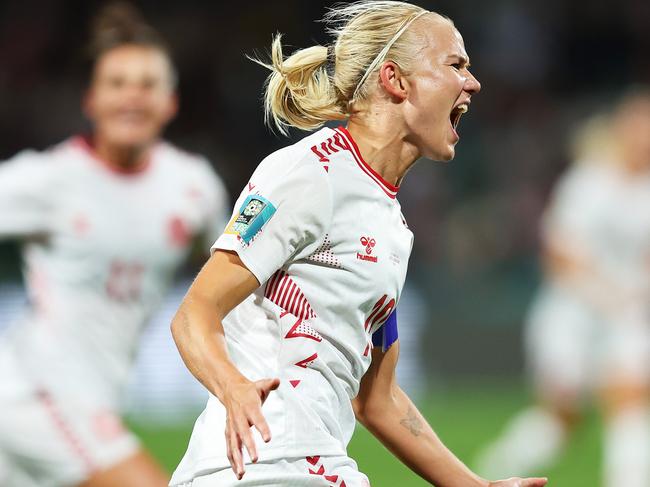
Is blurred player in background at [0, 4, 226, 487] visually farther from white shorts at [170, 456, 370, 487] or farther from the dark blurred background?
the dark blurred background

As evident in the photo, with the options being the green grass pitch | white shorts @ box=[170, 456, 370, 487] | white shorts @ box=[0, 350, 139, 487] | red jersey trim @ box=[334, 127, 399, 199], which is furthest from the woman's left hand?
the green grass pitch

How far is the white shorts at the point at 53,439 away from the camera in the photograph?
17.4ft

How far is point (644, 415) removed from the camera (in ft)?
29.2

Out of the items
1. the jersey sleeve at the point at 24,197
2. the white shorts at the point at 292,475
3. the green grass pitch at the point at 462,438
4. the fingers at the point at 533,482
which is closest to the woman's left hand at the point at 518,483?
the fingers at the point at 533,482

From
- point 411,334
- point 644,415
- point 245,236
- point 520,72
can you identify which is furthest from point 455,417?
point 245,236

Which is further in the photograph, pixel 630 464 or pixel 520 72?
pixel 520 72

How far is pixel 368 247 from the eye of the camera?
11.0 ft

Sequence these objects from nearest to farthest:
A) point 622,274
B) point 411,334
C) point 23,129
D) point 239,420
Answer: point 239,420 → point 622,274 → point 411,334 → point 23,129

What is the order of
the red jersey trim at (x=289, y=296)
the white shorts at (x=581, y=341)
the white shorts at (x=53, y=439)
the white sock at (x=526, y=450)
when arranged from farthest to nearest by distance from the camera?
the white sock at (x=526, y=450) < the white shorts at (x=581, y=341) < the white shorts at (x=53, y=439) < the red jersey trim at (x=289, y=296)

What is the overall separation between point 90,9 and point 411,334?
6726 mm

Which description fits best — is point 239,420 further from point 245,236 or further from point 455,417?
point 455,417

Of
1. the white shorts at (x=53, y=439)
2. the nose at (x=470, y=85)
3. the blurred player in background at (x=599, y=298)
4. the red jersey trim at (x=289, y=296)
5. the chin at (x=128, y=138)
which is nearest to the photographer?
the red jersey trim at (x=289, y=296)

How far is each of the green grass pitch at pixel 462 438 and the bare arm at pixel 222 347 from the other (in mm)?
5983

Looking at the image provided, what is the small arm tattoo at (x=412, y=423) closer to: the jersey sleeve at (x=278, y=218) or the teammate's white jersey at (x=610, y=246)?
the jersey sleeve at (x=278, y=218)
